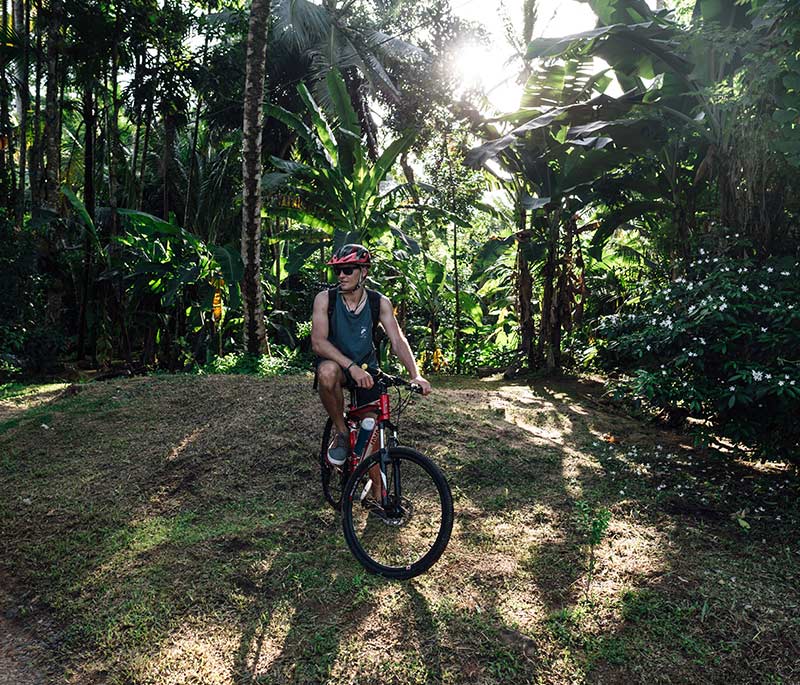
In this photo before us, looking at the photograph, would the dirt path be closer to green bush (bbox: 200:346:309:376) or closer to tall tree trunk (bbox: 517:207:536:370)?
green bush (bbox: 200:346:309:376)

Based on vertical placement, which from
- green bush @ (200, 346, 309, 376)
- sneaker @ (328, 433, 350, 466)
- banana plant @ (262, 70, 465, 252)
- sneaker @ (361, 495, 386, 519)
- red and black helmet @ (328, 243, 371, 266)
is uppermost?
banana plant @ (262, 70, 465, 252)

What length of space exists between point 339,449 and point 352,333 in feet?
2.29

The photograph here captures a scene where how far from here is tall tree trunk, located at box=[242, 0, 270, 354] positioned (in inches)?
297

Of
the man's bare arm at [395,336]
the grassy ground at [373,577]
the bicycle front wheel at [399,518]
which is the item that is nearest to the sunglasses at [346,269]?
the man's bare arm at [395,336]

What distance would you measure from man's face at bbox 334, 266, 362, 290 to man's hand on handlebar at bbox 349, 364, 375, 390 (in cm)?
52

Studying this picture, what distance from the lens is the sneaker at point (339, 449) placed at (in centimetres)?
357

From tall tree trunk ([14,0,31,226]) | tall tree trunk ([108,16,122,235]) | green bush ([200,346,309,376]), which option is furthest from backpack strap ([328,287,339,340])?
tall tree trunk ([14,0,31,226])

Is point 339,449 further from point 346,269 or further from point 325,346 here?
point 346,269

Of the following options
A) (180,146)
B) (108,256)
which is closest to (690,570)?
(108,256)

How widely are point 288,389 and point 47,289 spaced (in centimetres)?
765

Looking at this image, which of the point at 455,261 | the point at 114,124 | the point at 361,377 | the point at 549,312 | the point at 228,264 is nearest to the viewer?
the point at 361,377

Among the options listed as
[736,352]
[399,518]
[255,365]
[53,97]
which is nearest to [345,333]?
[399,518]

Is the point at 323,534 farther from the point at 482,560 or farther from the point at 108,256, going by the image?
the point at 108,256

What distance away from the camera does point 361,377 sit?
10.5 ft
